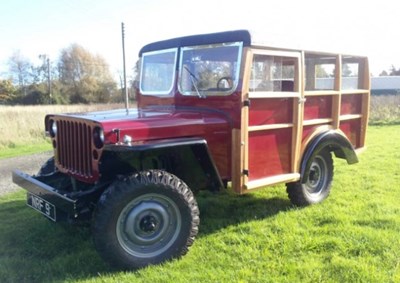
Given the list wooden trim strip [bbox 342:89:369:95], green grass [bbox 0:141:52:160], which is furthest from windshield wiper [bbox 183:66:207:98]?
green grass [bbox 0:141:52:160]

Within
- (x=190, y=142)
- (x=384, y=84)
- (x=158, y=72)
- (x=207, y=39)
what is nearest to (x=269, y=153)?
(x=190, y=142)

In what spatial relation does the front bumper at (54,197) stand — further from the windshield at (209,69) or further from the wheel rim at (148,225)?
the windshield at (209,69)

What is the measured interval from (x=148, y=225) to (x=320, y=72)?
3.53 meters

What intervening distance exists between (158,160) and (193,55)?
1.42 metres

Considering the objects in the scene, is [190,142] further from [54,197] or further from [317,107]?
[317,107]

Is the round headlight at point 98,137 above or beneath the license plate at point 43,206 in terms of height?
Answer: above

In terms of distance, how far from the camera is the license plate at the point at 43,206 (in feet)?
13.5

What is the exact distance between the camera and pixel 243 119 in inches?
190

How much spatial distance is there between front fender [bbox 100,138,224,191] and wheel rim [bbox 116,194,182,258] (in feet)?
1.46

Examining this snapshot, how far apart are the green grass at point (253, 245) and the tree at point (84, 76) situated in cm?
4362

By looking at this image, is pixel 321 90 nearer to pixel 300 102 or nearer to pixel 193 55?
pixel 300 102

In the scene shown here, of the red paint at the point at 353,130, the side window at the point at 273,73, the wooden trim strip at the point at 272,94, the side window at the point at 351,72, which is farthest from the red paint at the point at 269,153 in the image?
the side window at the point at 351,72

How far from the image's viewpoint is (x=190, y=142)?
432 centimetres

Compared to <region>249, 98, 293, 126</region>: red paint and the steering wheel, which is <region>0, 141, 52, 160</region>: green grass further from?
<region>249, 98, 293, 126</region>: red paint
